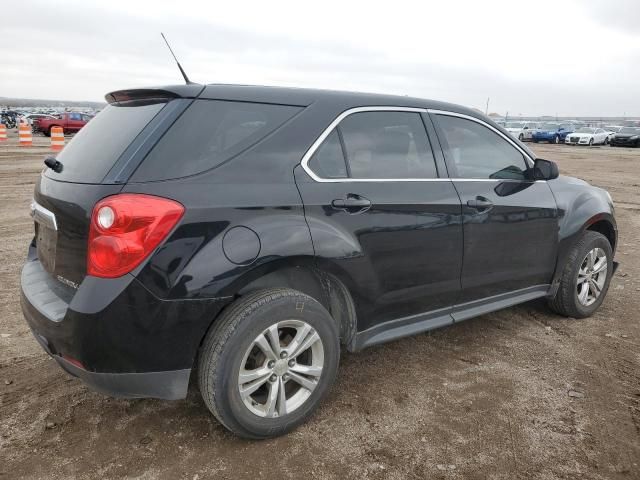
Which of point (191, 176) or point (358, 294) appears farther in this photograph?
point (358, 294)

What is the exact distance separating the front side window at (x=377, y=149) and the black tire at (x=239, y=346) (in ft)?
2.32

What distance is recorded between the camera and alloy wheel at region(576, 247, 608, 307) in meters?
4.35

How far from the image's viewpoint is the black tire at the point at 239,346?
7.91 feet

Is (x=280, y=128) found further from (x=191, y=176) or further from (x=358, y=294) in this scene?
Result: (x=358, y=294)

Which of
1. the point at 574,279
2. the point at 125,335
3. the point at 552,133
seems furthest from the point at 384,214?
the point at 552,133

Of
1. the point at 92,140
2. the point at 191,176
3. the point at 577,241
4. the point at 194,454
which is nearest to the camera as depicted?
the point at 191,176

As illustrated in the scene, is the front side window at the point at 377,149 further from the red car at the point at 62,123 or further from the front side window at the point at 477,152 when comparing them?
the red car at the point at 62,123

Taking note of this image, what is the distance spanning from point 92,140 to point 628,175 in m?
17.0

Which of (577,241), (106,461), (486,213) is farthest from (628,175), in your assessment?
(106,461)

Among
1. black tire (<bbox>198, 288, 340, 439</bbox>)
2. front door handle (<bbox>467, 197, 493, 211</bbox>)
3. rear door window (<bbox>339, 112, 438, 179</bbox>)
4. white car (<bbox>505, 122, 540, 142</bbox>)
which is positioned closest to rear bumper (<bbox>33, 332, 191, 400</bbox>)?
black tire (<bbox>198, 288, 340, 439</bbox>)

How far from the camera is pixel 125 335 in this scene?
2270mm

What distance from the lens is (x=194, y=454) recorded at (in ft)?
8.42

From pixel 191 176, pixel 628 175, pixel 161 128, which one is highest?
pixel 161 128

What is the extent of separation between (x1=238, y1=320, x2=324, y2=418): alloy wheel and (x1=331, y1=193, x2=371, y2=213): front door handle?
0.63m
